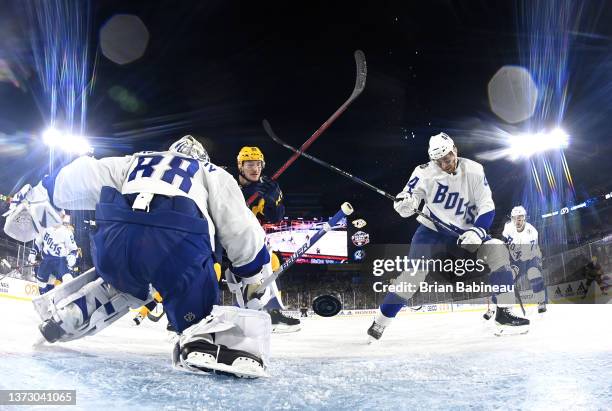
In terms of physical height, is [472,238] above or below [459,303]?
above

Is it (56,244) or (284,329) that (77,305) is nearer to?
(284,329)

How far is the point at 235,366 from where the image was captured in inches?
39.5

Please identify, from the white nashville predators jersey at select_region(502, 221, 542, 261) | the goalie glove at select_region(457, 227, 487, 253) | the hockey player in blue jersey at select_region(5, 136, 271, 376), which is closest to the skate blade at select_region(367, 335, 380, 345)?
the goalie glove at select_region(457, 227, 487, 253)

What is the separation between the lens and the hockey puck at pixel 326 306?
3068mm

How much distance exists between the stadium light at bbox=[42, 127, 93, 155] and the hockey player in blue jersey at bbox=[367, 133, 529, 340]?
8.75 ft

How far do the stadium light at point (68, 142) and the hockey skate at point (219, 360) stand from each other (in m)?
3.16

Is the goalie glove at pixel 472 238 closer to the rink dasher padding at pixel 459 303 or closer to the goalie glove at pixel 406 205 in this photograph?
the goalie glove at pixel 406 205

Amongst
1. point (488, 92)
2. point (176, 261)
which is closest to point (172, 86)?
point (176, 261)

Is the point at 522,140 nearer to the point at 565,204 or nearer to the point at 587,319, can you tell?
the point at 565,204

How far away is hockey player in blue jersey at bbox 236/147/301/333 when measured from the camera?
2.48 metres

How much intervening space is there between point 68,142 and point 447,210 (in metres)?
3.51

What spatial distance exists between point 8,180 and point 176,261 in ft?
19.3

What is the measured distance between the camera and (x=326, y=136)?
666 cm

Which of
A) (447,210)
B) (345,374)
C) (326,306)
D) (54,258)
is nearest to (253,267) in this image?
(345,374)
